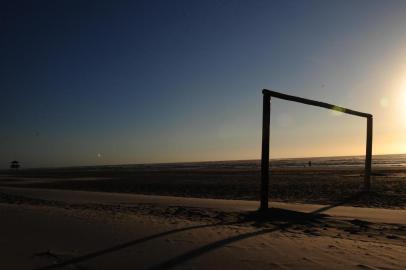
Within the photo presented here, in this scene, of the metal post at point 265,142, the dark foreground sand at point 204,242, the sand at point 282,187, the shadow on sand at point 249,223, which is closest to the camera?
the dark foreground sand at point 204,242

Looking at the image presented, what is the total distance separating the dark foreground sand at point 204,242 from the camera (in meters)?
5.69

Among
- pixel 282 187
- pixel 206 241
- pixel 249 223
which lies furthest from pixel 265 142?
pixel 282 187

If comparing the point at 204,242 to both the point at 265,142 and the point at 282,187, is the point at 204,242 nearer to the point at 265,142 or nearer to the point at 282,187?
the point at 265,142

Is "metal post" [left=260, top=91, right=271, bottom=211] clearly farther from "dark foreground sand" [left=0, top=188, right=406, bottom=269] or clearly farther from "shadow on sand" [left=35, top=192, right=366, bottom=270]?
"dark foreground sand" [left=0, top=188, right=406, bottom=269]

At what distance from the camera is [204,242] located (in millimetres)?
6918

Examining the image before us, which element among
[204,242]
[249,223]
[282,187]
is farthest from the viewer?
[282,187]

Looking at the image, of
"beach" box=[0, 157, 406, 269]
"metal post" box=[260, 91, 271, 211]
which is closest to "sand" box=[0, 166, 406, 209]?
"metal post" box=[260, 91, 271, 211]

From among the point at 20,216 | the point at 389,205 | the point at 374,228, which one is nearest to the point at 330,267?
the point at 374,228

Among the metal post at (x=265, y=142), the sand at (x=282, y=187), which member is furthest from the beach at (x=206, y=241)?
the sand at (x=282, y=187)

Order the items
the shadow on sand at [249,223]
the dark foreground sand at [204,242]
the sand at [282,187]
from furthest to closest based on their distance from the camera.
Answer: the sand at [282,187], the shadow on sand at [249,223], the dark foreground sand at [204,242]

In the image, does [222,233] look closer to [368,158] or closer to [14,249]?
[14,249]

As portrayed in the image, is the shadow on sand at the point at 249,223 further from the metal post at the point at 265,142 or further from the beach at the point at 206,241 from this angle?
the metal post at the point at 265,142

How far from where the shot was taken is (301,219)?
1009 cm

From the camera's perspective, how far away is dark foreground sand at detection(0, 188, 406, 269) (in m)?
5.69
